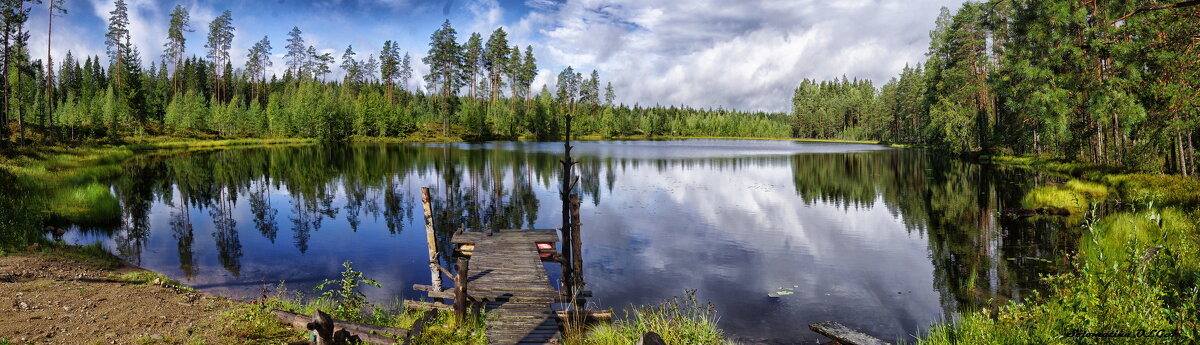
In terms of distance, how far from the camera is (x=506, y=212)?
30.1 meters

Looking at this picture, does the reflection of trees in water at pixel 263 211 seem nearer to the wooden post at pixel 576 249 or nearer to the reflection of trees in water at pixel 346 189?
the reflection of trees in water at pixel 346 189

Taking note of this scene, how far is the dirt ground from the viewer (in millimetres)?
10219

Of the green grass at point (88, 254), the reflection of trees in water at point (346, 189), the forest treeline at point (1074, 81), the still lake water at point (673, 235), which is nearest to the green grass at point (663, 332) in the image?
the still lake water at point (673, 235)

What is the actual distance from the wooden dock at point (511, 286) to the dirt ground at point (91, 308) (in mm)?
5219

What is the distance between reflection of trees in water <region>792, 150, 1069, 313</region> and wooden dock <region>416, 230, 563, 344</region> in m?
10.2

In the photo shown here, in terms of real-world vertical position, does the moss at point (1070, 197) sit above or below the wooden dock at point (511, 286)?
above

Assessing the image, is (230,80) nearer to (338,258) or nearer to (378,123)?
(378,123)

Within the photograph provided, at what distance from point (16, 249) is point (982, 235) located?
109 feet

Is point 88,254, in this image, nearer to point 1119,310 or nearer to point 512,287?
point 512,287

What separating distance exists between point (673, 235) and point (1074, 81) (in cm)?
2605

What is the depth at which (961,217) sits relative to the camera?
27094 millimetres

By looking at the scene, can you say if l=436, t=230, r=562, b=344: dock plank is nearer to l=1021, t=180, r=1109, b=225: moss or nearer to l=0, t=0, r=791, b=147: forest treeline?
l=1021, t=180, r=1109, b=225: moss

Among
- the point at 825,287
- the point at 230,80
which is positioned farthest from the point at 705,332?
the point at 230,80

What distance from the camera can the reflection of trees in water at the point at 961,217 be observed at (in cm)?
1644
